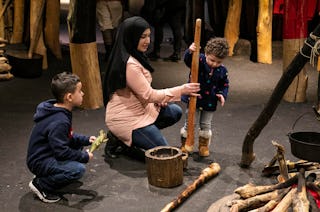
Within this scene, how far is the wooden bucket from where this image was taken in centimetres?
392

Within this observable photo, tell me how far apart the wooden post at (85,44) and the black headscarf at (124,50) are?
4.73 ft

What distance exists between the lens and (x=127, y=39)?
416 cm

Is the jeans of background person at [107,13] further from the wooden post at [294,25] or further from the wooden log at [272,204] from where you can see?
the wooden log at [272,204]

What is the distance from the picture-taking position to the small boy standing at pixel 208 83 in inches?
166

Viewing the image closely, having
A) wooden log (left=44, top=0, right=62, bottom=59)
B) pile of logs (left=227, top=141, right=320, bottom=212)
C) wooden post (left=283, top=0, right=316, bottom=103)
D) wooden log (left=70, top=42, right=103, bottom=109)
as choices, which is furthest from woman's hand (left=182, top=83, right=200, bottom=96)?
wooden log (left=44, top=0, right=62, bottom=59)

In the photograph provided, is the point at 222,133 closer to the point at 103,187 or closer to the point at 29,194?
the point at 103,187

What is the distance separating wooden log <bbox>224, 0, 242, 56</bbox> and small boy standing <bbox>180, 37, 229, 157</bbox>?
14.6ft

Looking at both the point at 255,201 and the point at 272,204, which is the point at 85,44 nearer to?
the point at 255,201

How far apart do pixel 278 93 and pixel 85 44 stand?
2.76m

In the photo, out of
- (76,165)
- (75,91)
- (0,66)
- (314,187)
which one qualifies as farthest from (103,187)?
(0,66)

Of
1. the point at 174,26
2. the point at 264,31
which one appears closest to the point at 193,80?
the point at 174,26

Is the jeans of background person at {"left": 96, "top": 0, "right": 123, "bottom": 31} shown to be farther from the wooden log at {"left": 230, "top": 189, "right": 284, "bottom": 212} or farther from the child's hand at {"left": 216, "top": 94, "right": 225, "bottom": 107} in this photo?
the wooden log at {"left": 230, "top": 189, "right": 284, "bottom": 212}

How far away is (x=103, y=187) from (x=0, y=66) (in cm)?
356

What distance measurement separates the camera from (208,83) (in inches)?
173
